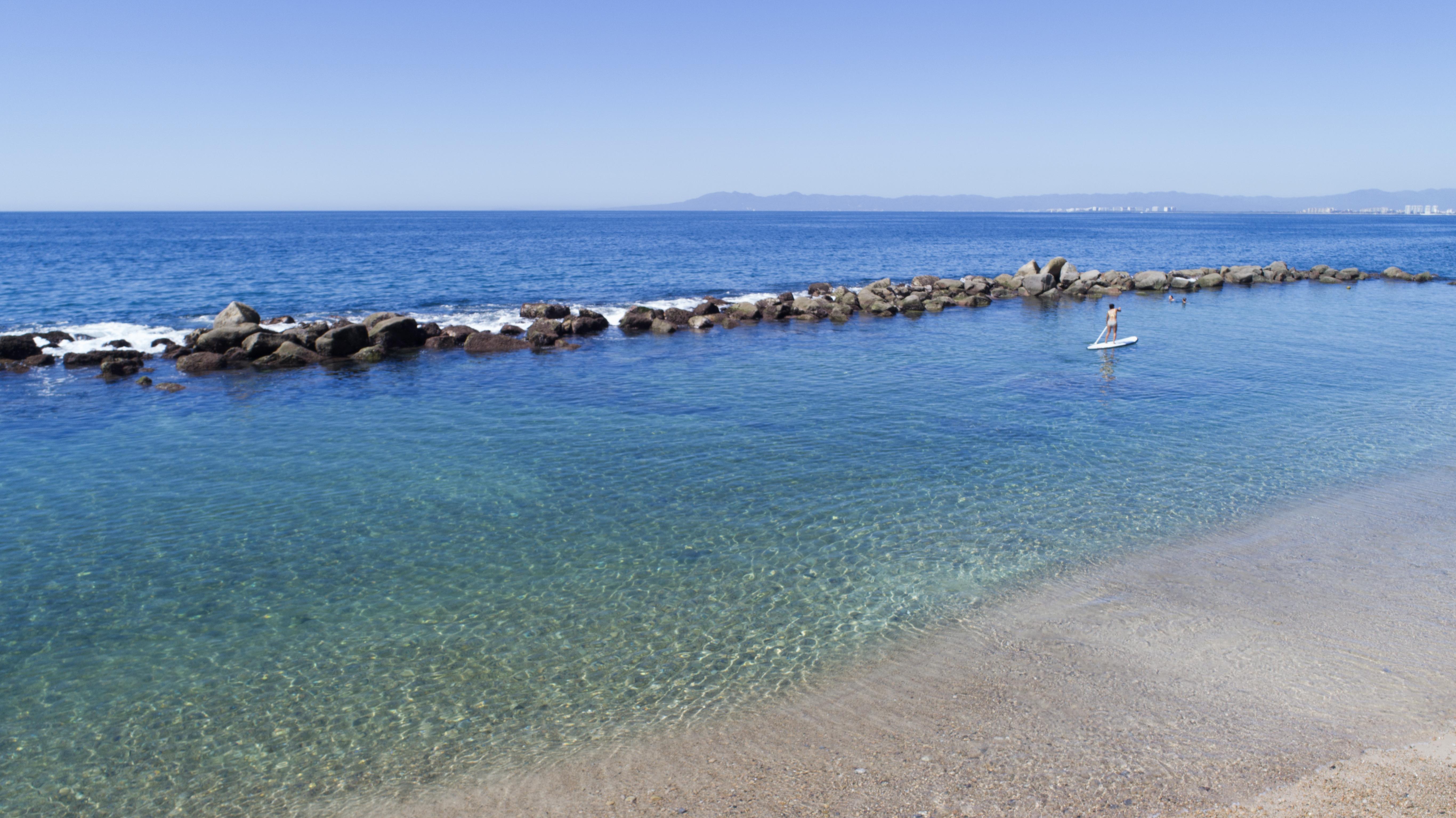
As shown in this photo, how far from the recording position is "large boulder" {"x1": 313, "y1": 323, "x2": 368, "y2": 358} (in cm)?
3612

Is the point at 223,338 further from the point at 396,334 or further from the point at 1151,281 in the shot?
the point at 1151,281

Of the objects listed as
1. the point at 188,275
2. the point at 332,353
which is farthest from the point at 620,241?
the point at 332,353

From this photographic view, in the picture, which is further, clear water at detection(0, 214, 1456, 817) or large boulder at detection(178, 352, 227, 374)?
large boulder at detection(178, 352, 227, 374)

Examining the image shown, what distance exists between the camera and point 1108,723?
33.9ft

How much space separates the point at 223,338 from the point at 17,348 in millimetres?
8465

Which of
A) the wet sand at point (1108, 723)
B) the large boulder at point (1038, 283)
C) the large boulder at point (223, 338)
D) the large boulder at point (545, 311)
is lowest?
the wet sand at point (1108, 723)

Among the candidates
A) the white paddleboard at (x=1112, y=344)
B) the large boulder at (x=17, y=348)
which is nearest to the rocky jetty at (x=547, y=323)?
the large boulder at (x=17, y=348)

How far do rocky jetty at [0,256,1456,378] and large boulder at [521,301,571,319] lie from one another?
0.09 meters

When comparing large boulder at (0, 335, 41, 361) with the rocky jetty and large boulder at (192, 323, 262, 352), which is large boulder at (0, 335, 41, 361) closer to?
the rocky jetty

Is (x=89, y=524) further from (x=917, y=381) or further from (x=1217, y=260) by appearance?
(x=1217, y=260)

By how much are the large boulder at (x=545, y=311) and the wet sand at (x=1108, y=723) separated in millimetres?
37632

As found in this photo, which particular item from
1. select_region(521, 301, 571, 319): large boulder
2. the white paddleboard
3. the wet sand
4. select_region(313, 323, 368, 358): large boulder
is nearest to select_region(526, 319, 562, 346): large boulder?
select_region(521, 301, 571, 319): large boulder

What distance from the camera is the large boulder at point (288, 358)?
113ft

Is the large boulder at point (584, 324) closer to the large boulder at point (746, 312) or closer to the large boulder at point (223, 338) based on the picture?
the large boulder at point (746, 312)
